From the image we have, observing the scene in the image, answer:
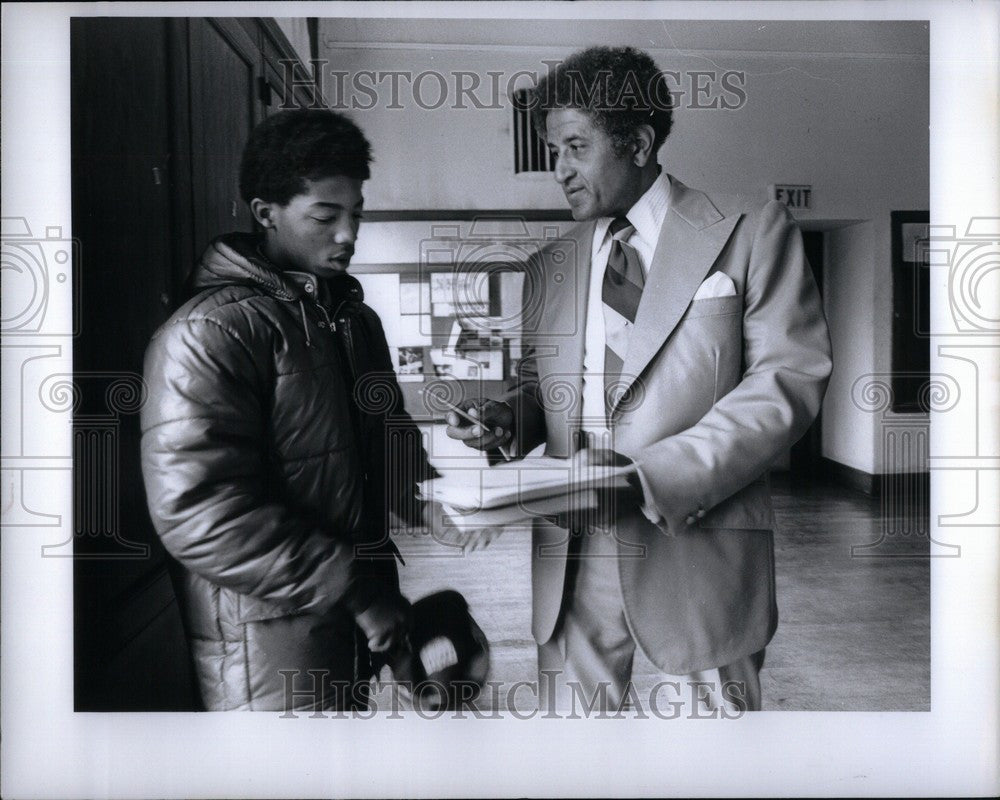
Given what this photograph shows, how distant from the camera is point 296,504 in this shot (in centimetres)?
244

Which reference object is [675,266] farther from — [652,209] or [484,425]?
[484,425]

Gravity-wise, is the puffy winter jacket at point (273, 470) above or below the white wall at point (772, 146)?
below

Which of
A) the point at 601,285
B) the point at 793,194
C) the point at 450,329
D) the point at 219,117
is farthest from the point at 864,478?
the point at 219,117

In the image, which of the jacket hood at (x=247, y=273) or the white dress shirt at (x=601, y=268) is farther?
the white dress shirt at (x=601, y=268)

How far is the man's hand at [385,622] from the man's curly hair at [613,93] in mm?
1278

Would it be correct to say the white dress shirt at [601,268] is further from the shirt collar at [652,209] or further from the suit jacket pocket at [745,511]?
the suit jacket pocket at [745,511]

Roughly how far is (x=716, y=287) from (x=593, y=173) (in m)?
0.44

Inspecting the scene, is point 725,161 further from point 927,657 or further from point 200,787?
point 200,787

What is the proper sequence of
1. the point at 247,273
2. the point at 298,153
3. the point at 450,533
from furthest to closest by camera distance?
the point at 450,533 → the point at 298,153 → the point at 247,273

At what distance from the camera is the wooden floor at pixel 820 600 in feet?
8.48

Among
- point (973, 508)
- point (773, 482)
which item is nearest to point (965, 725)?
point (973, 508)

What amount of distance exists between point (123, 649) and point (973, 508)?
2341 millimetres

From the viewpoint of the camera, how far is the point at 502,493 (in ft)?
8.52

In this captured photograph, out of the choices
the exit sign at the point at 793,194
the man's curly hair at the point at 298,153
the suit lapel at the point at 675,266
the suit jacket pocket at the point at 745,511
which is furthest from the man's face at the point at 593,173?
the suit jacket pocket at the point at 745,511
